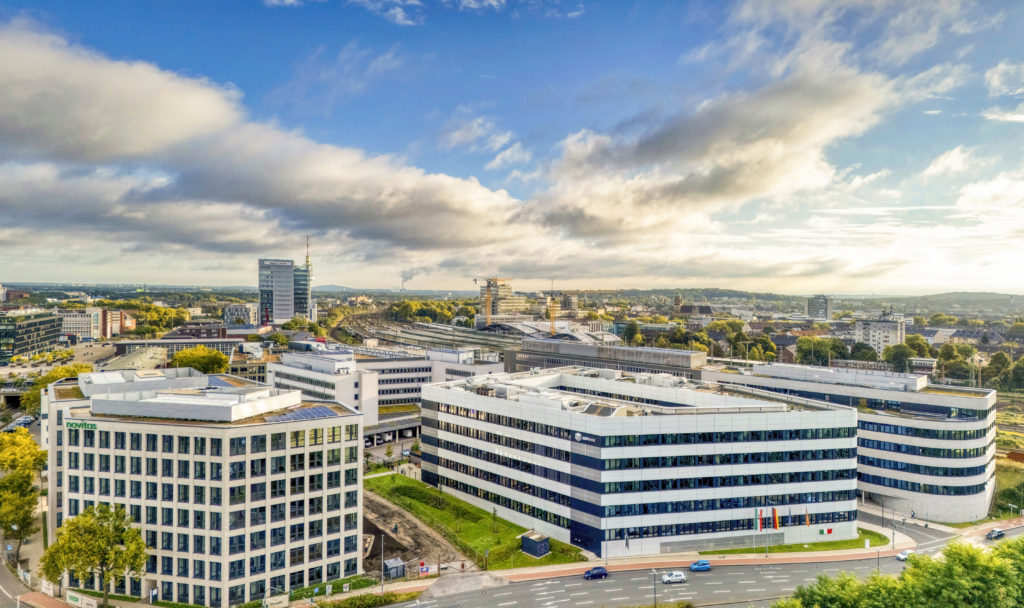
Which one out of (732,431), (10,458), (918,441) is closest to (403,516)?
(732,431)

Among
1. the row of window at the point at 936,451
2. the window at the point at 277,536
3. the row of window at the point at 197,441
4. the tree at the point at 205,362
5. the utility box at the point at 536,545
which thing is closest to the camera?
the row of window at the point at 197,441

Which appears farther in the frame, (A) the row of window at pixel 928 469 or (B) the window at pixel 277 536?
(A) the row of window at pixel 928 469

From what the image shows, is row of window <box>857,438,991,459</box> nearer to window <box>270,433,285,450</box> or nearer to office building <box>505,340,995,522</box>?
office building <box>505,340,995,522</box>

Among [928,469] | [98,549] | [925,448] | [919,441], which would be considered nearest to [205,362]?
[98,549]

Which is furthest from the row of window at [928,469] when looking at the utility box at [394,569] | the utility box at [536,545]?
the utility box at [394,569]

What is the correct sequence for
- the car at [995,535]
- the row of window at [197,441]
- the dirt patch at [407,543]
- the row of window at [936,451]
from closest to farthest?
the row of window at [197,441]
the dirt patch at [407,543]
the car at [995,535]
the row of window at [936,451]

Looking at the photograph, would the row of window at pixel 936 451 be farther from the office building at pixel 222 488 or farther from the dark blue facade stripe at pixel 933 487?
the office building at pixel 222 488

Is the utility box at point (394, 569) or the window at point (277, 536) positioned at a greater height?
the window at point (277, 536)
